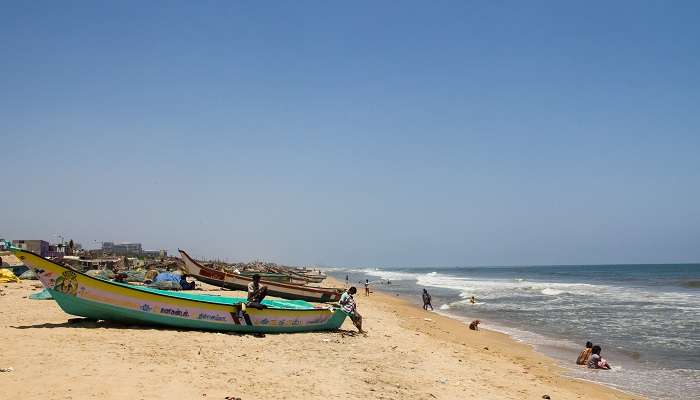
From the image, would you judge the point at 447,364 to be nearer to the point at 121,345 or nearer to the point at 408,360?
the point at 408,360

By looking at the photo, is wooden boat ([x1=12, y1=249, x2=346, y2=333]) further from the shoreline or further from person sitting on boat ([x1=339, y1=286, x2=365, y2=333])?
the shoreline

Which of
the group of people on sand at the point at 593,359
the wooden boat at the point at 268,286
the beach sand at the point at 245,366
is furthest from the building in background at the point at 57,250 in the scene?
the group of people on sand at the point at 593,359

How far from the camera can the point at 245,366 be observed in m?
9.12

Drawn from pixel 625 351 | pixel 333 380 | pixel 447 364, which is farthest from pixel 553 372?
pixel 333 380

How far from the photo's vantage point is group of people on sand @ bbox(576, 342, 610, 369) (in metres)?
13.7

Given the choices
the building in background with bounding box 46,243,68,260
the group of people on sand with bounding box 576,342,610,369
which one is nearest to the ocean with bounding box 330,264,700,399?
the group of people on sand with bounding box 576,342,610,369

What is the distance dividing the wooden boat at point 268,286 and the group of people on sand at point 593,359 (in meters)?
11.9

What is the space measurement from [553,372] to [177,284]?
16558 millimetres

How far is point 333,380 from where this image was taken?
8.80 meters

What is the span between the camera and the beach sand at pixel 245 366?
289 inches

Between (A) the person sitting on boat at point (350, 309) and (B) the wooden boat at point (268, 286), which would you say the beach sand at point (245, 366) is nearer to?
(A) the person sitting on boat at point (350, 309)

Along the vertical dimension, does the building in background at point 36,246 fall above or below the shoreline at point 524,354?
above

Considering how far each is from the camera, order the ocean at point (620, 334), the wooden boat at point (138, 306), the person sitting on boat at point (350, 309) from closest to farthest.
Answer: the wooden boat at point (138, 306), the ocean at point (620, 334), the person sitting on boat at point (350, 309)

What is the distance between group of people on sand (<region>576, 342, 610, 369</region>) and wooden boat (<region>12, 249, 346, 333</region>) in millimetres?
8395
